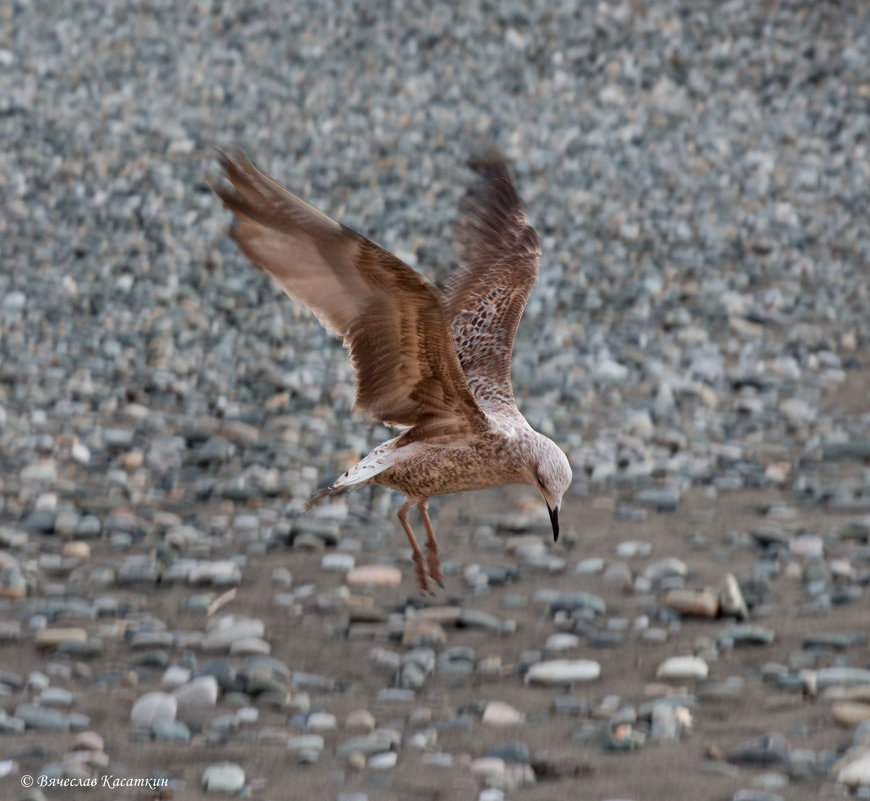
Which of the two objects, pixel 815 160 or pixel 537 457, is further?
pixel 815 160

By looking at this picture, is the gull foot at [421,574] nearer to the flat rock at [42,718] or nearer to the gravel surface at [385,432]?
the gravel surface at [385,432]

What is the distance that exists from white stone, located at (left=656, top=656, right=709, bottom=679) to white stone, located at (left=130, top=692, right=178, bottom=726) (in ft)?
6.42

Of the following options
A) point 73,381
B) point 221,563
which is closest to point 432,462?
point 221,563

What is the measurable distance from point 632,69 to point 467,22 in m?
2.45

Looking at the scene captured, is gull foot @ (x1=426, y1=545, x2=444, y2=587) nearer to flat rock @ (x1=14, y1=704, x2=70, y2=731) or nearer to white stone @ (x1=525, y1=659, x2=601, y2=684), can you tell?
white stone @ (x1=525, y1=659, x2=601, y2=684)

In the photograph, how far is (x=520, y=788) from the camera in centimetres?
475

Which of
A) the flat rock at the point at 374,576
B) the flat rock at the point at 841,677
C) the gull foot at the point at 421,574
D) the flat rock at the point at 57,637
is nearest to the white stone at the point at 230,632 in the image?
the flat rock at the point at 57,637

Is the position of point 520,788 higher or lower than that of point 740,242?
lower

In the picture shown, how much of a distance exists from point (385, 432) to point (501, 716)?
384cm

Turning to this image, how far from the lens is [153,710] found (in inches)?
207

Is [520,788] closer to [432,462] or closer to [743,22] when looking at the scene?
[432,462]

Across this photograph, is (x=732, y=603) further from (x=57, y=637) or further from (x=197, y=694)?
(x=57, y=637)

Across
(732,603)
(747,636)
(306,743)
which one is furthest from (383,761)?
(732,603)

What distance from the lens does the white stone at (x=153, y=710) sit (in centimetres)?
522
